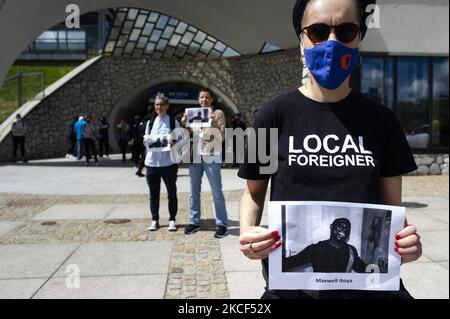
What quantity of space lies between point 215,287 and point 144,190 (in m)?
3.93

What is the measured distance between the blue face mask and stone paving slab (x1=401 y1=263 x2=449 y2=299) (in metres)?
2.84

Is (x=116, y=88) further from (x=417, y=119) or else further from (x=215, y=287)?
(x=215, y=287)

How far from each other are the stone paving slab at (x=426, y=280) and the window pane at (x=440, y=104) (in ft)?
28.1

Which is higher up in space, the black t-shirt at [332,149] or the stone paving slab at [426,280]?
the black t-shirt at [332,149]

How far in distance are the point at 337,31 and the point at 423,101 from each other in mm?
11296

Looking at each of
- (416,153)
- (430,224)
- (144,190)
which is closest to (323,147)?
(430,224)

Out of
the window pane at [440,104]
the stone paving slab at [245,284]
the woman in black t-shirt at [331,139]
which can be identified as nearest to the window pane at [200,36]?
the woman in black t-shirt at [331,139]

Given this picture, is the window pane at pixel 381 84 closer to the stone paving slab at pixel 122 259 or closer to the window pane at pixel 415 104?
the window pane at pixel 415 104

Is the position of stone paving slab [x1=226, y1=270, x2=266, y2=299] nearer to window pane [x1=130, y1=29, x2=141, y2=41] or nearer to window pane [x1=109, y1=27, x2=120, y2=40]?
window pane [x1=130, y1=29, x2=141, y2=41]

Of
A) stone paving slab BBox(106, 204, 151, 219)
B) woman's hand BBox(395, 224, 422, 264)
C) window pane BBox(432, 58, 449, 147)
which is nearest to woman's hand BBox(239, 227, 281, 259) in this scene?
woman's hand BBox(395, 224, 422, 264)

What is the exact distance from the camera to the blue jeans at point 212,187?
460cm

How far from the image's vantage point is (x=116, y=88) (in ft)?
63.4

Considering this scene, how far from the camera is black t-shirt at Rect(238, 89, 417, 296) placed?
1.39 meters
